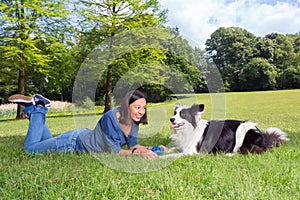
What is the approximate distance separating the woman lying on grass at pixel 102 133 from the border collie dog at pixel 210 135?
39 cm

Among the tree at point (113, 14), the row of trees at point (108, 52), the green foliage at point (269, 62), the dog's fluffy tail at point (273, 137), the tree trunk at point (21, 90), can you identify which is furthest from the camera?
the green foliage at point (269, 62)

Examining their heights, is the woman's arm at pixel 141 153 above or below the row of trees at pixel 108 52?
below

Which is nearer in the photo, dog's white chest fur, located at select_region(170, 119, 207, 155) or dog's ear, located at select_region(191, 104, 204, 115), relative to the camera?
dog's ear, located at select_region(191, 104, 204, 115)

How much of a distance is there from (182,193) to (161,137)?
284 centimetres

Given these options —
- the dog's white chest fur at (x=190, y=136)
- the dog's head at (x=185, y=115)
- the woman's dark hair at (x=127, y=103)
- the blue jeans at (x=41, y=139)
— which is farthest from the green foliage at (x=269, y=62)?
the woman's dark hair at (x=127, y=103)

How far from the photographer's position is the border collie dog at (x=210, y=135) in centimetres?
345

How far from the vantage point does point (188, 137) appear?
353 cm

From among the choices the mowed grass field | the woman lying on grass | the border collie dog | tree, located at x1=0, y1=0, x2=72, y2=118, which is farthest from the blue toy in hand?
tree, located at x1=0, y1=0, x2=72, y2=118

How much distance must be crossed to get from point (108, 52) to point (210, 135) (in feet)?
6.72

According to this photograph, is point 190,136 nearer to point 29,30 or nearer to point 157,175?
point 157,175

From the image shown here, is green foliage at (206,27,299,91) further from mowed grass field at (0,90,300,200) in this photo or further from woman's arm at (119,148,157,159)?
woman's arm at (119,148,157,159)

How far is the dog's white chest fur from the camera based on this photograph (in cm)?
353

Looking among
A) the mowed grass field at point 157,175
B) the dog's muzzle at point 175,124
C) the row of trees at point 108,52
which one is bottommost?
the mowed grass field at point 157,175

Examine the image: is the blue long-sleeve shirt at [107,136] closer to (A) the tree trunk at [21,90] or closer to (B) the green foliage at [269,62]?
(A) the tree trunk at [21,90]
